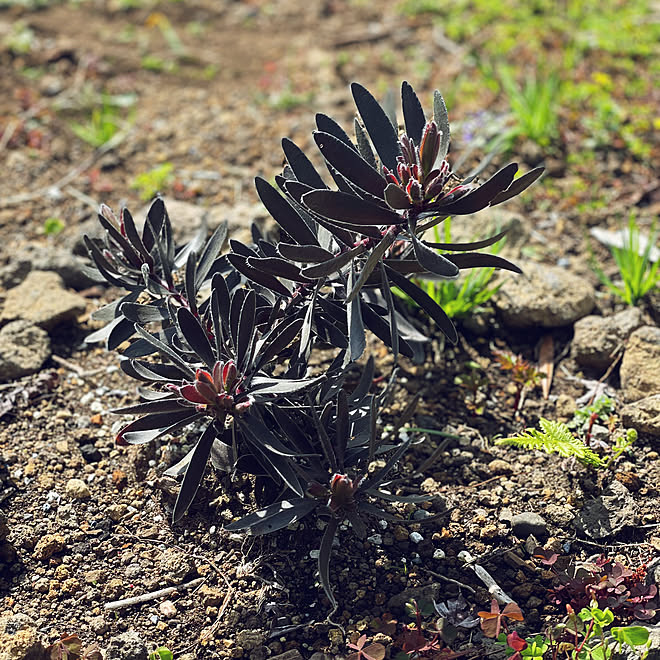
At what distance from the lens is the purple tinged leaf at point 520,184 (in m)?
2.18

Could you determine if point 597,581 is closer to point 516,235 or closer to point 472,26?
point 516,235

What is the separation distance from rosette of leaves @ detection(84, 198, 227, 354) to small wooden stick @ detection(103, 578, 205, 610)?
0.84 metres

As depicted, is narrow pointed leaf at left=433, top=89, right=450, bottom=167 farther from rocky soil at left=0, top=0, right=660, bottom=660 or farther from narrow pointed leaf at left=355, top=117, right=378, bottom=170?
rocky soil at left=0, top=0, right=660, bottom=660

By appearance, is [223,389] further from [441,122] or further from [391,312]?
[441,122]

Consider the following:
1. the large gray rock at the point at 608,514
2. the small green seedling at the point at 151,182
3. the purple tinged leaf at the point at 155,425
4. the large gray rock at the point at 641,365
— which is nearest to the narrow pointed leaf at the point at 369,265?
the purple tinged leaf at the point at 155,425

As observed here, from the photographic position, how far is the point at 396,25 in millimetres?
6176

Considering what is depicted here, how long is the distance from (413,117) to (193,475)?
1.35 metres

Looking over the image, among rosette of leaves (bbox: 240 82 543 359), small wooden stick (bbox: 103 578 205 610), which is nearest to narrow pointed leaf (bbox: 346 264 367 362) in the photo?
rosette of leaves (bbox: 240 82 543 359)

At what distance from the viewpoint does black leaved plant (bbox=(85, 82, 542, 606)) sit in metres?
2.24

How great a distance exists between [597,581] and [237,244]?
1621mm

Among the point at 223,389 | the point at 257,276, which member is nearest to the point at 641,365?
the point at 257,276

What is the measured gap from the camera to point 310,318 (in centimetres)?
242

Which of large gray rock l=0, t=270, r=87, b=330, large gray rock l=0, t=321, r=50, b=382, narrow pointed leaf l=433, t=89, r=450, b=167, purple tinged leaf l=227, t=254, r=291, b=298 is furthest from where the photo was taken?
large gray rock l=0, t=270, r=87, b=330

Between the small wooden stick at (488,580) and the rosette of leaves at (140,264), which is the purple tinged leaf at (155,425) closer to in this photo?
the rosette of leaves at (140,264)
